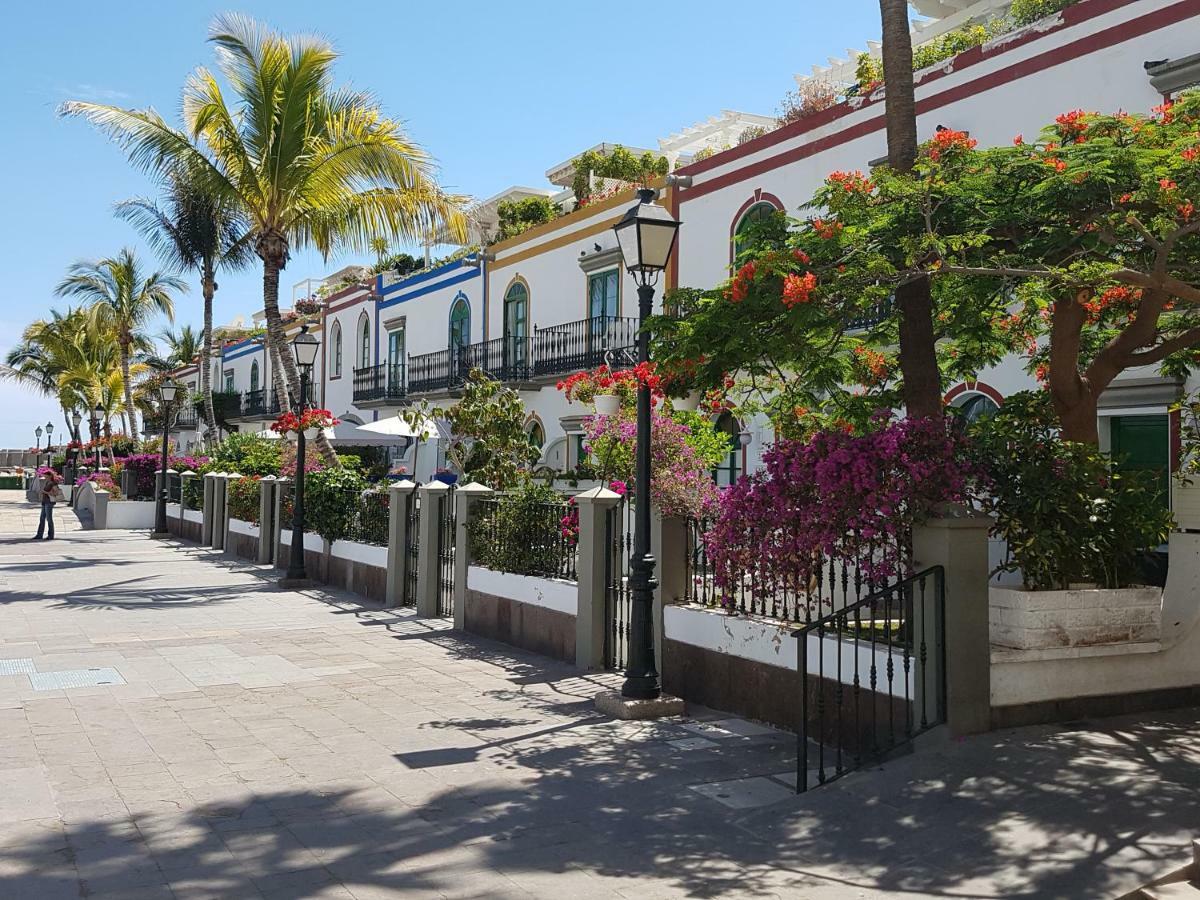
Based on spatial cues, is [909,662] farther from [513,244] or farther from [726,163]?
[513,244]

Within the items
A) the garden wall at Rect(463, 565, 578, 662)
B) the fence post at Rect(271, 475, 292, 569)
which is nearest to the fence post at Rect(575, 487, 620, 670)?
the garden wall at Rect(463, 565, 578, 662)

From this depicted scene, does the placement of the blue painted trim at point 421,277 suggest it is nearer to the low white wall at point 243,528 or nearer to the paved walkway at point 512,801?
the low white wall at point 243,528

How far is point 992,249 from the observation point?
766 cm

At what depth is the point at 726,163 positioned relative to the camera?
19.2 metres

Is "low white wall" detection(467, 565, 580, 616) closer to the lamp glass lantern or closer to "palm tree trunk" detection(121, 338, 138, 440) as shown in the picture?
the lamp glass lantern

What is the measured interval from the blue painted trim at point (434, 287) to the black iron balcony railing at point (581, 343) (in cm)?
418

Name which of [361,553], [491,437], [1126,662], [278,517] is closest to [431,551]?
[491,437]

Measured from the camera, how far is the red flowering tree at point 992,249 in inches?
267

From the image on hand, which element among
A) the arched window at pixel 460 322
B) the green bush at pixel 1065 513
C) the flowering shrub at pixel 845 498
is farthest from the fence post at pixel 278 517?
the green bush at pixel 1065 513

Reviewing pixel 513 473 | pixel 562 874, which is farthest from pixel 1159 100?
pixel 562 874

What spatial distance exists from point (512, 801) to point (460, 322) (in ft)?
78.3

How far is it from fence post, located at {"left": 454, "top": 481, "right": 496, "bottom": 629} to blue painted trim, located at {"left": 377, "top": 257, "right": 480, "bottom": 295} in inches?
643

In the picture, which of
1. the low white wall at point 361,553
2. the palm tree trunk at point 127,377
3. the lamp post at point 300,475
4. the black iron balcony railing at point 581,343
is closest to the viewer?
the low white wall at point 361,553

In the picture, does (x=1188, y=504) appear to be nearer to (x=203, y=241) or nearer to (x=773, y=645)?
(x=773, y=645)
